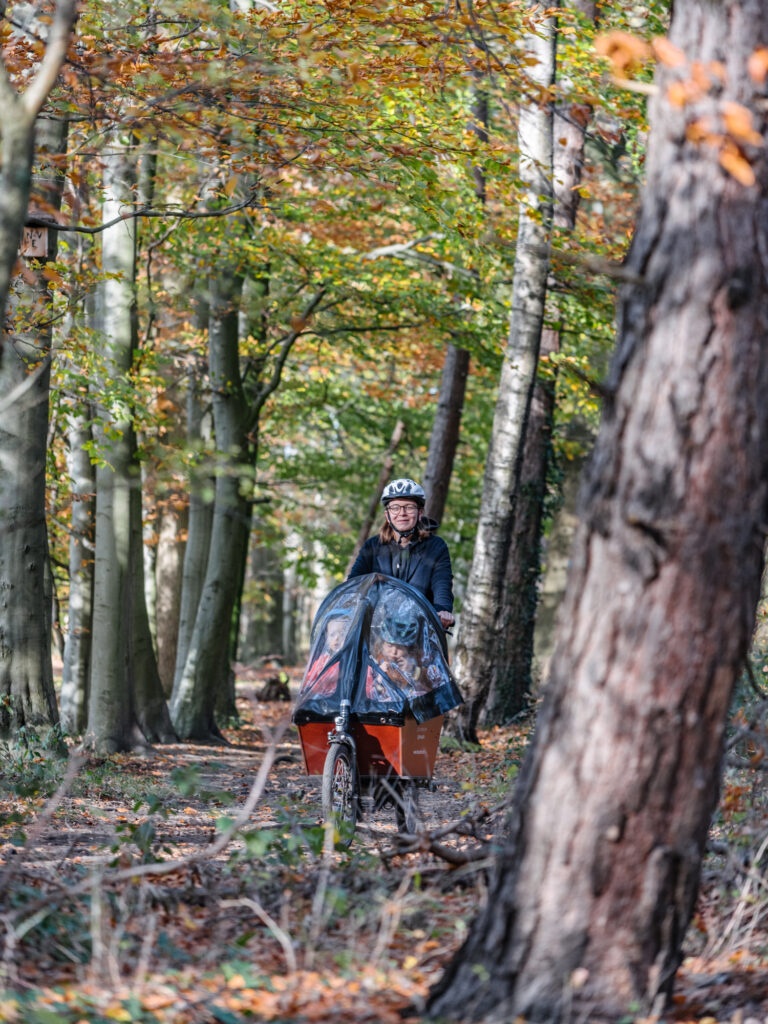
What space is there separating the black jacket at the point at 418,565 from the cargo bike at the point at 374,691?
0.55 metres

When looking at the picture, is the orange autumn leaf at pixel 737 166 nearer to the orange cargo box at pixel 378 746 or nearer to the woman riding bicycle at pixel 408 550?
the orange cargo box at pixel 378 746

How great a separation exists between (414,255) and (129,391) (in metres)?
6.55

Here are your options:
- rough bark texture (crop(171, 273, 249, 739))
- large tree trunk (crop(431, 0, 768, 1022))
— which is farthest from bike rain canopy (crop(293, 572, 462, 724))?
rough bark texture (crop(171, 273, 249, 739))

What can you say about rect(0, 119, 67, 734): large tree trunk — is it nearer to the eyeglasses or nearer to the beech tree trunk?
the eyeglasses

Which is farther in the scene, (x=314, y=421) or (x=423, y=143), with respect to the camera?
(x=314, y=421)

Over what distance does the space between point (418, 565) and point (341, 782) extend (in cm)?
171

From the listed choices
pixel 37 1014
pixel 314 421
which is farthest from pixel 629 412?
pixel 314 421

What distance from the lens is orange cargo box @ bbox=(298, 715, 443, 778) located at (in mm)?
7305

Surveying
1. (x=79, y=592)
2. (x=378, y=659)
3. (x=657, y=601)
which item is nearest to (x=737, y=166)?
(x=657, y=601)

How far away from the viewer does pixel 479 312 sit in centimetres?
1716

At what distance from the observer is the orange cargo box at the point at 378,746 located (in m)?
7.30

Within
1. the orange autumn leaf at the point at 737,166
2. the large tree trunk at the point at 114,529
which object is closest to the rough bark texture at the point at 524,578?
the large tree trunk at the point at 114,529

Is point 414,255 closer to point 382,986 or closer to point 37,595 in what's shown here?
point 37,595

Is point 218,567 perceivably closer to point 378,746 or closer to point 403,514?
point 403,514
